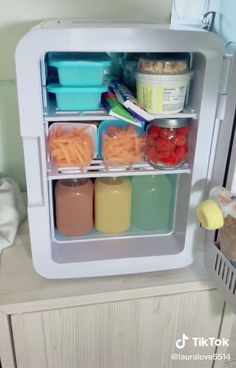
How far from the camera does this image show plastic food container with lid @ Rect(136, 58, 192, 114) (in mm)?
662

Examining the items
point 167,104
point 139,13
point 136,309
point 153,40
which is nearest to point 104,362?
point 136,309

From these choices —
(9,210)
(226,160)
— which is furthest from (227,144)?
(9,210)

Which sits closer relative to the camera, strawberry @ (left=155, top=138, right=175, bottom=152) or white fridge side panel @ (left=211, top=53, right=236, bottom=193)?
white fridge side panel @ (left=211, top=53, right=236, bottom=193)

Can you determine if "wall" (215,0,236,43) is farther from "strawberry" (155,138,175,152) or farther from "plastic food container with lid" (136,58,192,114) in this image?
"strawberry" (155,138,175,152)

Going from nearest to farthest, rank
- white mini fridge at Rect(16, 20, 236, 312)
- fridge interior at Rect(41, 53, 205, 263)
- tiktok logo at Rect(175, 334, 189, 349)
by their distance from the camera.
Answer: white mini fridge at Rect(16, 20, 236, 312), fridge interior at Rect(41, 53, 205, 263), tiktok logo at Rect(175, 334, 189, 349)

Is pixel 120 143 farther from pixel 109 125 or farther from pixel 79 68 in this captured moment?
pixel 79 68

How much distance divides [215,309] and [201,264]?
0.36ft

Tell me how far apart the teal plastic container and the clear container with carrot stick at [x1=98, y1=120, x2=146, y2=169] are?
6 cm

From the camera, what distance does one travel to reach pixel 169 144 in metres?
0.75

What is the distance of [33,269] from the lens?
2.67 feet

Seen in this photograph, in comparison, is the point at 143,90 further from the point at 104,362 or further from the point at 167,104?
the point at 104,362

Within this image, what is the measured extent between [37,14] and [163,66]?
0.47 m

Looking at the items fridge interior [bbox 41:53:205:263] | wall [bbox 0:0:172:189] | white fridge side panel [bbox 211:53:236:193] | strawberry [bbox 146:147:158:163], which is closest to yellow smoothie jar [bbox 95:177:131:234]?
fridge interior [bbox 41:53:205:263]

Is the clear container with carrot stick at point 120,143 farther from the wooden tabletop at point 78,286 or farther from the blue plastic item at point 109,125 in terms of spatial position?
the wooden tabletop at point 78,286
